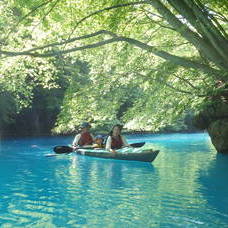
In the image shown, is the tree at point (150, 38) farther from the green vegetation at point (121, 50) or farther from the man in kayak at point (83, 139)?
the man in kayak at point (83, 139)

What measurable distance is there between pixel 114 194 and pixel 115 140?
6.49 meters

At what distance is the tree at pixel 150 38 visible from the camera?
762 centimetres

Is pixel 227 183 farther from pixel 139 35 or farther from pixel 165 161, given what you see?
pixel 139 35

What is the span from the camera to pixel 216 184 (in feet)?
31.1

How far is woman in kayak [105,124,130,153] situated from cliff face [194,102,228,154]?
449cm

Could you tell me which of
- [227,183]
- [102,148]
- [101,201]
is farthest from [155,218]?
[102,148]

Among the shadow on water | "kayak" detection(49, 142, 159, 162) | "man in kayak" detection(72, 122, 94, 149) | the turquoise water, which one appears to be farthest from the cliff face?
"man in kayak" detection(72, 122, 94, 149)

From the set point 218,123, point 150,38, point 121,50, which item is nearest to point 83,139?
point 121,50

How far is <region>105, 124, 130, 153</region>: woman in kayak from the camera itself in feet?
47.3

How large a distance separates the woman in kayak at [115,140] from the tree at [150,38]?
2.50 meters

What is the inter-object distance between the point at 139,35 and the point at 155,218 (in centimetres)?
744

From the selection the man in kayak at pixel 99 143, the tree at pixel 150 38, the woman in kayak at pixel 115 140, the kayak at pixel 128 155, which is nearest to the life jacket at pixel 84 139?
the man in kayak at pixel 99 143

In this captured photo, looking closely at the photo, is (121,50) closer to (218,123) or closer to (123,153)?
(123,153)

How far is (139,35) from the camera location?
12.2 m
